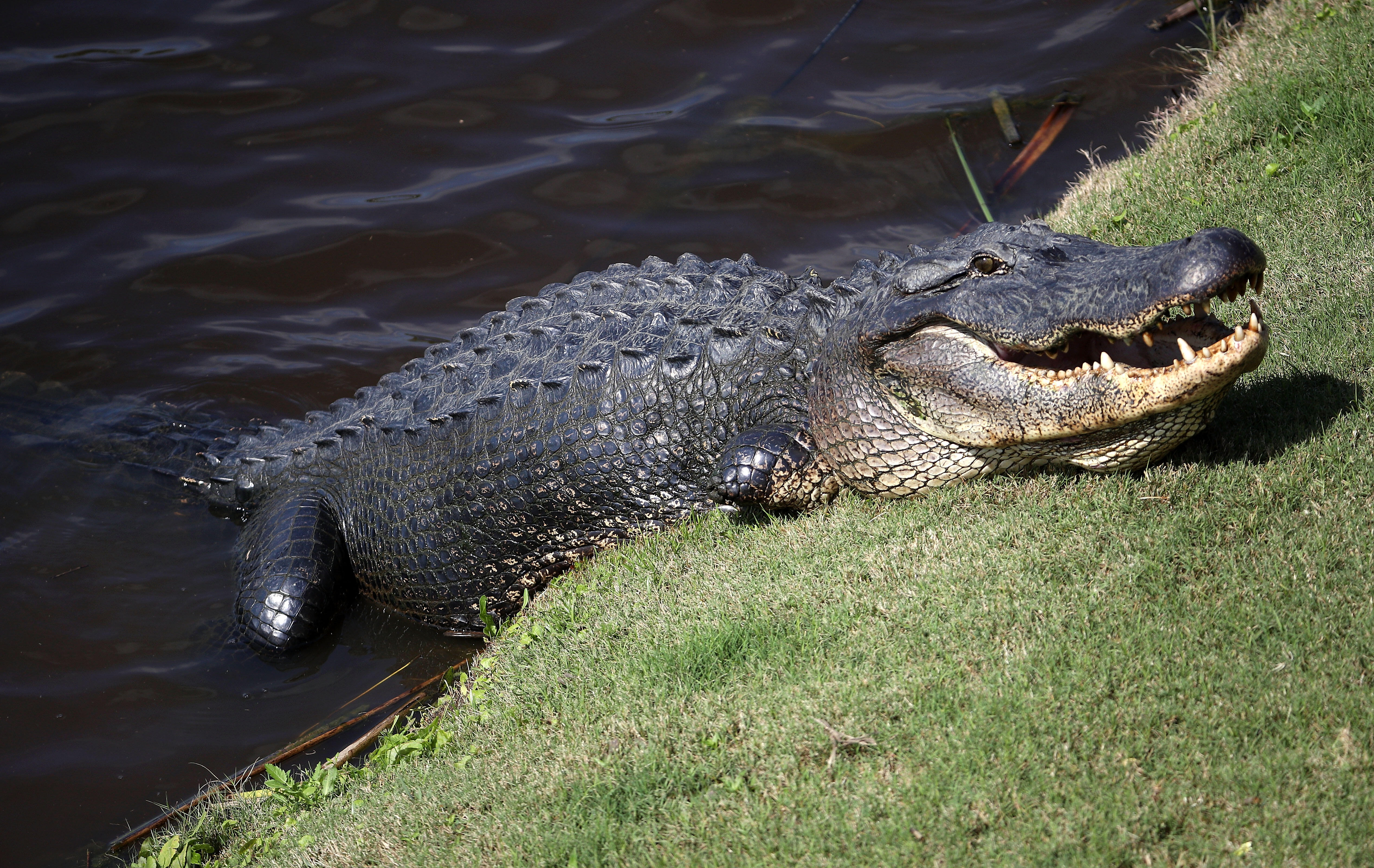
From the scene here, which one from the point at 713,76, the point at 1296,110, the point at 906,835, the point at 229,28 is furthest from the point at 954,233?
the point at 229,28

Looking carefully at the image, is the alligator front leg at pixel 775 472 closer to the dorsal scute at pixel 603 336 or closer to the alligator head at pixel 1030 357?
the alligator head at pixel 1030 357

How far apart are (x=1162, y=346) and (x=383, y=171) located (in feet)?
22.9

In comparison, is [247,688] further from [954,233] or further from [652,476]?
[954,233]

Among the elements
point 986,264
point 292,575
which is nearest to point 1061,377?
point 986,264

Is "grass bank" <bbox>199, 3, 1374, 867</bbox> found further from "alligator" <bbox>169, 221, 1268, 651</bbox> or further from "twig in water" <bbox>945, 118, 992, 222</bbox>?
"twig in water" <bbox>945, 118, 992, 222</bbox>

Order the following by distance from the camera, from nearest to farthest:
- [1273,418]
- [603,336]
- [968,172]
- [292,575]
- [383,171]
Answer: [1273,418]
[603,336]
[292,575]
[968,172]
[383,171]

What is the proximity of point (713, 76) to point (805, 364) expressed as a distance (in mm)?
5863

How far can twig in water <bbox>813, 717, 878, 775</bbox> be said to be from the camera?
2.44m

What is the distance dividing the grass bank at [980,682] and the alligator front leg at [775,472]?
0.10 meters

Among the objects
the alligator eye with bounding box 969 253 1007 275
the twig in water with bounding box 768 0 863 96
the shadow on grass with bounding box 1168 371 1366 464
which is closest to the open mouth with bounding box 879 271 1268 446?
the alligator eye with bounding box 969 253 1007 275

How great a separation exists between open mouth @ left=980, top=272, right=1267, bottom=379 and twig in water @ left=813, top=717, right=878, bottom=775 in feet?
4.45

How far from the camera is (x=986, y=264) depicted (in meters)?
3.28

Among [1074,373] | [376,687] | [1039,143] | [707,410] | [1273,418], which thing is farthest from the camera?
[1039,143]

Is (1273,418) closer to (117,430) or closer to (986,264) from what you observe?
(986,264)
